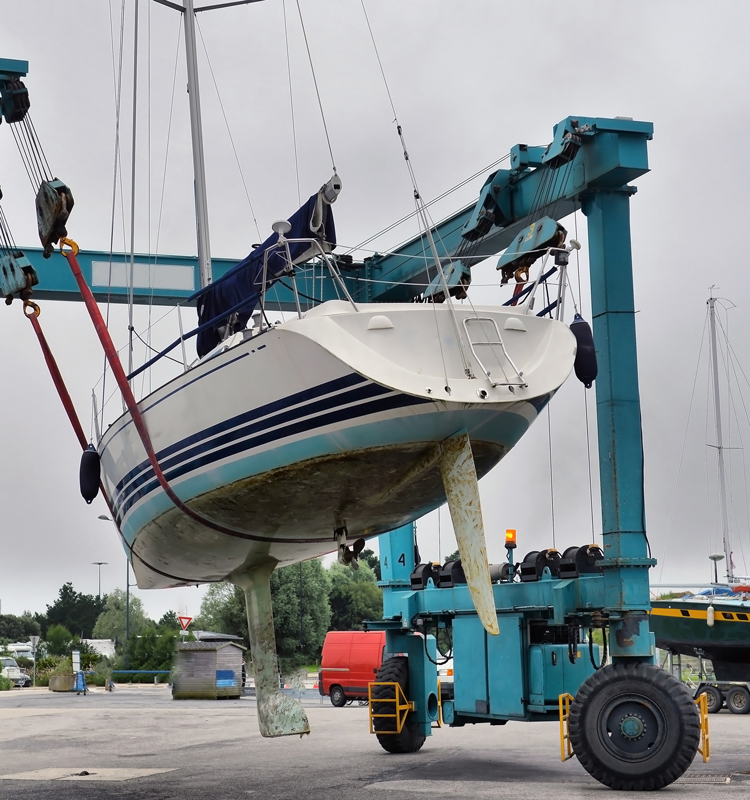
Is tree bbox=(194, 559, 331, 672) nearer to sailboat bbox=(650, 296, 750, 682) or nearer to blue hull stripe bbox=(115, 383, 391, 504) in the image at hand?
sailboat bbox=(650, 296, 750, 682)

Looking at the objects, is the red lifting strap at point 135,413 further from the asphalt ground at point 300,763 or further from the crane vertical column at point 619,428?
the crane vertical column at point 619,428

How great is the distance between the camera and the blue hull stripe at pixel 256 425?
24.7 ft

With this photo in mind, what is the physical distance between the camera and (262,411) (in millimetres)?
8039

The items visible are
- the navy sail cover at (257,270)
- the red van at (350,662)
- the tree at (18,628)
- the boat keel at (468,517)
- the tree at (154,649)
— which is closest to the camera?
the boat keel at (468,517)

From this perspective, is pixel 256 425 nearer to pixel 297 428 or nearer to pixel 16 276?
pixel 297 428

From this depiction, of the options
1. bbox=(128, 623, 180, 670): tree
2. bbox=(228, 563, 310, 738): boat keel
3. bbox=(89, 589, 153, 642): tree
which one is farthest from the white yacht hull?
bbox=(89, 589, 153, 642): tree

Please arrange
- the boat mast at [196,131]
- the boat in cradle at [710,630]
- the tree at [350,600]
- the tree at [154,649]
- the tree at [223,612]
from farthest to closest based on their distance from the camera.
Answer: the tree at [350,600], the tree at [223,612], the tree at [154,649], the boat in cradle at [710,630], the boat mast at [196,131]

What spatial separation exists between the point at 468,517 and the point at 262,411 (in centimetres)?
177

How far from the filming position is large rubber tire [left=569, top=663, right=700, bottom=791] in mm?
9102

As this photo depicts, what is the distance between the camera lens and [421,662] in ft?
42.2

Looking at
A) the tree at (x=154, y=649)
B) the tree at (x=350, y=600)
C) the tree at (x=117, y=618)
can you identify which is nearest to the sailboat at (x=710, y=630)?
the tree at (x=154, y=649)

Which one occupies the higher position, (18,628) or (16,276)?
(16,276)

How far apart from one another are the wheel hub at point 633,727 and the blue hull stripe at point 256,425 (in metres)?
4.01

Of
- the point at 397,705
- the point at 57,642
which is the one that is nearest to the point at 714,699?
the point at 397,705
